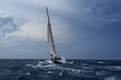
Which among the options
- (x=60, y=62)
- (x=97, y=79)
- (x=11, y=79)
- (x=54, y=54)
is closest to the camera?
(x=97, y=79)

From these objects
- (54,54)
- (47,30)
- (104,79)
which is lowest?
(104,79)

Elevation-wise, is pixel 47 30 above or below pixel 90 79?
above

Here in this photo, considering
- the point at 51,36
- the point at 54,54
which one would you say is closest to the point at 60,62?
the point at 54,54

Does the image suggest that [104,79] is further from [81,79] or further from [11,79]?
[11,79]

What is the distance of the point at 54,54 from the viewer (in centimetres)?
8506

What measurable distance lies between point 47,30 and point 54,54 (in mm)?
12112

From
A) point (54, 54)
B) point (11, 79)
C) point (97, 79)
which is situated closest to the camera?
point (97, 79)

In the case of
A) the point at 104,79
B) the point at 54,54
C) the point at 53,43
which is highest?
the point at 53,43

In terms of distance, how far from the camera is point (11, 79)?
39.9m

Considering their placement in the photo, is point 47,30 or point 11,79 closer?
point 11,79

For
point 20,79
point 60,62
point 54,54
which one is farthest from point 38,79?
point 54,54

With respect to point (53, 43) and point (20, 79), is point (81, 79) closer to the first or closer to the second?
point (20, 79)

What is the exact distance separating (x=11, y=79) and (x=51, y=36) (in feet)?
160

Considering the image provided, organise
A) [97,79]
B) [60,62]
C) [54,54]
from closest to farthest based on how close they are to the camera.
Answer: [97,79] → [60,62] → [54,54]
